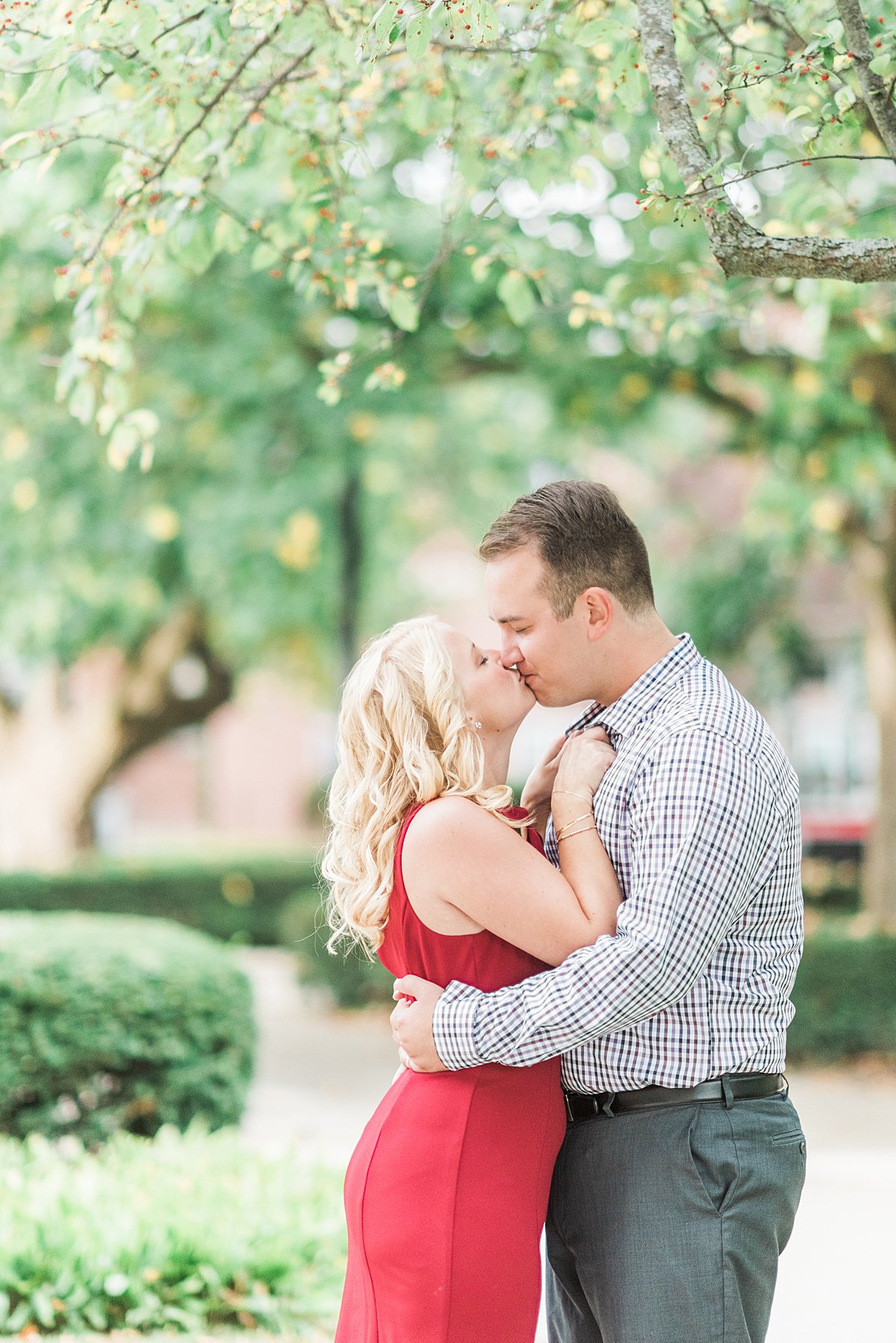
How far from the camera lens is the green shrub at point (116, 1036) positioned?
230 inches

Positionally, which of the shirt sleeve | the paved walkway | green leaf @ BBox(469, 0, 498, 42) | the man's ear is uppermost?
green leaf @ BBox(469, 0, 498, 42)

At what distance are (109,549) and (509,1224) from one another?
10867 mm

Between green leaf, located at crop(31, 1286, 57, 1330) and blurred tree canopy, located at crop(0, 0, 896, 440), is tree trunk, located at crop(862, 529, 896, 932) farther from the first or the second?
green leaf, located at crop(31, 1286, 57, 1330)

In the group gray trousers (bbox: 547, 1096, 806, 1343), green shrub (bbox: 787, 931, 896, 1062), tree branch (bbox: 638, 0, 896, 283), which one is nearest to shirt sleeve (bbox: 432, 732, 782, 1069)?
Answer: gray trousers (bbox: 547, 1096, 806, 1343)

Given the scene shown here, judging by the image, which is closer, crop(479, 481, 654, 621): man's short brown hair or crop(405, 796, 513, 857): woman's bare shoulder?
crop(405, 796, 513, 857): woman's bare shoulder

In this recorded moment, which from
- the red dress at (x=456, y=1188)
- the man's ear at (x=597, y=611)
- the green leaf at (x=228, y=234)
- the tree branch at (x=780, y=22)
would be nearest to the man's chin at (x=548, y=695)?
the man's ear at (x=597, y=611)

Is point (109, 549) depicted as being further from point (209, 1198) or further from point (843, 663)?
point (843, 663)

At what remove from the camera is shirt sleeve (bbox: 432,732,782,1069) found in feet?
7.60

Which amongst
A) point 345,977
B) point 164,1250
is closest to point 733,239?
point 164,1250

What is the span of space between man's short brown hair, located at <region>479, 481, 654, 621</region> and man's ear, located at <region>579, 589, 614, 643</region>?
17 millimetres

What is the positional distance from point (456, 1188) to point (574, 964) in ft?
1.77

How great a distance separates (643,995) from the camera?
231 cm

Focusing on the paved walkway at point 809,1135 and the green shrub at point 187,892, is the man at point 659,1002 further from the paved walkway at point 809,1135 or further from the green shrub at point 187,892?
the green shrub at point 187,892

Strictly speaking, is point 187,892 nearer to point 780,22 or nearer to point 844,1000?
point 844,1000
